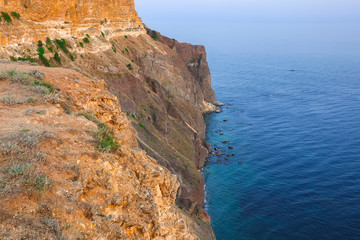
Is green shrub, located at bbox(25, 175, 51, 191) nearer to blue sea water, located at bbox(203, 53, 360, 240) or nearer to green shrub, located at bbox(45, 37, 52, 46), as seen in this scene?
blue sea water, located at bbox(203, 53, 360, 240)

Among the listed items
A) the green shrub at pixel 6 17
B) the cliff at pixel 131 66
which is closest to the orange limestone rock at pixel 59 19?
the cliff at pixel 131 66


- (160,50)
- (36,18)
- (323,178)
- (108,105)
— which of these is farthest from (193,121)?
(108,105)

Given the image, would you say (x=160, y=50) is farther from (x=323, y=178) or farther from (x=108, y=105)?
(x=108, y=105)

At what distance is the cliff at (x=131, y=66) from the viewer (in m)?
35.1

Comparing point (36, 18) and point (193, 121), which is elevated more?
point (36, 18)

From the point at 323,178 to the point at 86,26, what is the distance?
156 feet

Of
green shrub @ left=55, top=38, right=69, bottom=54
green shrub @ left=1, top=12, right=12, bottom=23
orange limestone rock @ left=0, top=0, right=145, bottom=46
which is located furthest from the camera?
green shrub @ left=55, top=38, right=69, bottom=54

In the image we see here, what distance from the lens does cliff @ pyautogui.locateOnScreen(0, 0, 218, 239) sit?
35.1 meters

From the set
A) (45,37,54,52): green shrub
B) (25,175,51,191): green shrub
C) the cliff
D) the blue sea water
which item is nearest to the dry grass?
(25,175,51,191): green shrub

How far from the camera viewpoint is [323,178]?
4844 cm

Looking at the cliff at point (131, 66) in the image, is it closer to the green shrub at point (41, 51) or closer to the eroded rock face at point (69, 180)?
the green shrub at point (41, 51)

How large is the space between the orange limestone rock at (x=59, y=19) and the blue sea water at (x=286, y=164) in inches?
1294

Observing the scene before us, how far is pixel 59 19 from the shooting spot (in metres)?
42.3

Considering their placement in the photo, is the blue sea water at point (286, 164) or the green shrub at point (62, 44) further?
the green shrub at point (62, 44)
